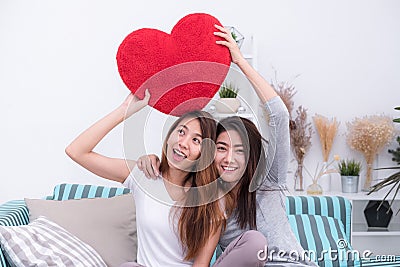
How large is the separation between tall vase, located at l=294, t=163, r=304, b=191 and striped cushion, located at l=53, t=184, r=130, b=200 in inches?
47.6

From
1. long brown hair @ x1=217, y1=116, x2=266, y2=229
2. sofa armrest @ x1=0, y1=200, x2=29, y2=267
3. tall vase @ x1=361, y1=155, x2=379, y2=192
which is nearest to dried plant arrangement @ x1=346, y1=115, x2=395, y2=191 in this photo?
tall vase @ x1=361, y1=155, x2=379, y2=192

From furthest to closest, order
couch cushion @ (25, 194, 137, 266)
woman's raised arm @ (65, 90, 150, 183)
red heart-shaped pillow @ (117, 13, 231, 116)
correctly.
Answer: couch cushion @ (25, 194, 137, 266) → woman's raised arm @ (65, 90, 150, 183) → red heart-shaped pillow @ (117, 13, 231, 116)

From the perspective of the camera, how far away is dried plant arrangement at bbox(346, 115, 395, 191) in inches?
144

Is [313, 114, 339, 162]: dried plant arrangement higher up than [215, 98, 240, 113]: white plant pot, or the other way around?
Answer: [215, 98, 240, 113]: white plant pot

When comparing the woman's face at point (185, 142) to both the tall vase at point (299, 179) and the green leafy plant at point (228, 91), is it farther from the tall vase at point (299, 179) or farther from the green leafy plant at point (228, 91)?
the tall vase at point (299, 179)

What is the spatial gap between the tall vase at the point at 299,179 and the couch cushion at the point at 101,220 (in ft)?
4.22

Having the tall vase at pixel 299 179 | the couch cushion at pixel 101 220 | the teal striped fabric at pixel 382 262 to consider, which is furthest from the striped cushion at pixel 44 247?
the tall vase at pixel 299 179

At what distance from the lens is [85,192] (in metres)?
2.99

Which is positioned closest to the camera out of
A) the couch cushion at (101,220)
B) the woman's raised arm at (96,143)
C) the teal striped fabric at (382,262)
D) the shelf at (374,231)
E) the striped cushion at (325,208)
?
the woman's raised arm at (96,143)

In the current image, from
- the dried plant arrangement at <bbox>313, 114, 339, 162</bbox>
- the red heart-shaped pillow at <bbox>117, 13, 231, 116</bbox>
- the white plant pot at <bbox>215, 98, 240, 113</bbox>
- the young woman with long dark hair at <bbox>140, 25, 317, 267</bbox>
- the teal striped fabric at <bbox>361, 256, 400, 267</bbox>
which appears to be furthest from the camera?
the dried plant arrangement at <bbox>313, 114, 339, 162</bbox>

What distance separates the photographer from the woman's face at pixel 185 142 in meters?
2.13

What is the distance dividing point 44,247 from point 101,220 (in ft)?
1.35

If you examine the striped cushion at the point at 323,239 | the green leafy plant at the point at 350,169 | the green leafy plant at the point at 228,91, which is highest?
the green leafy plant at the point at 228,91

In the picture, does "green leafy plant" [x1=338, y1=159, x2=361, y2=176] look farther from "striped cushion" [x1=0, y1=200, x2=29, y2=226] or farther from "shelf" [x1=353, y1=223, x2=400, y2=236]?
"striped cushion" [x1=0, y1=200, x2=29, y2=226]
